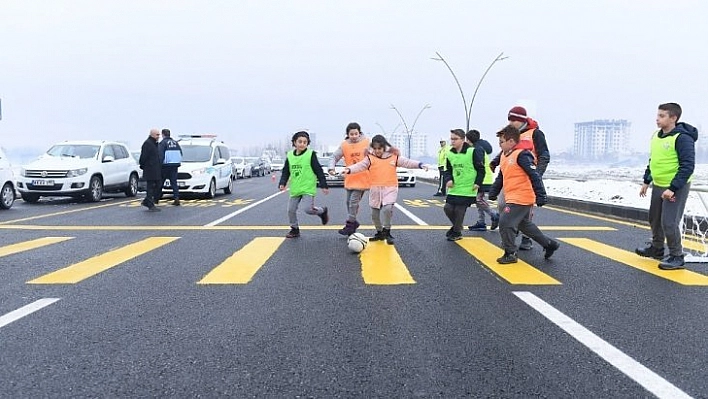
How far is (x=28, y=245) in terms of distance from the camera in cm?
762

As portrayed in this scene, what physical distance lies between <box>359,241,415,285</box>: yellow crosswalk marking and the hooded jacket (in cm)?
309

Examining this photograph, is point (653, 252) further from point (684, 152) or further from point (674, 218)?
point (684, 152)

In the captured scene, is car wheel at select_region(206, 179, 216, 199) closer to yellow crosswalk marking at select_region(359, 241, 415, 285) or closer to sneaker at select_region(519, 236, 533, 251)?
yellow crosswalk marking at select_region(359, 241, 415, 285)

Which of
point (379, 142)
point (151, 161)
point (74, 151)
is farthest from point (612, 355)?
point (74, 151)

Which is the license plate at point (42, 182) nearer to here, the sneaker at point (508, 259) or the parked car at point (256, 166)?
the sneaker at point (508, 259)

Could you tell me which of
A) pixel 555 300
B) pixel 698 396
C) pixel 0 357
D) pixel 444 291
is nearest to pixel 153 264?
pixel 0 357

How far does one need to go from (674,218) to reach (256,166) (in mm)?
40355

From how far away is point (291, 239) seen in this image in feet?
27.5

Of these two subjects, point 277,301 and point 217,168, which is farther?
point 217,168

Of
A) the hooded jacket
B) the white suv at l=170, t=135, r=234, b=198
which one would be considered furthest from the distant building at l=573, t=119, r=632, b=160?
the hooded jacket

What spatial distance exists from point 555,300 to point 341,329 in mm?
2022

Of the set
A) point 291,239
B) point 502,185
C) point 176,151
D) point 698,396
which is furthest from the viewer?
point 176,151

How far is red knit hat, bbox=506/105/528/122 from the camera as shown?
7109 millimetres

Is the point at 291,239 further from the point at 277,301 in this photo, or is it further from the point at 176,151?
the point at 176,151
